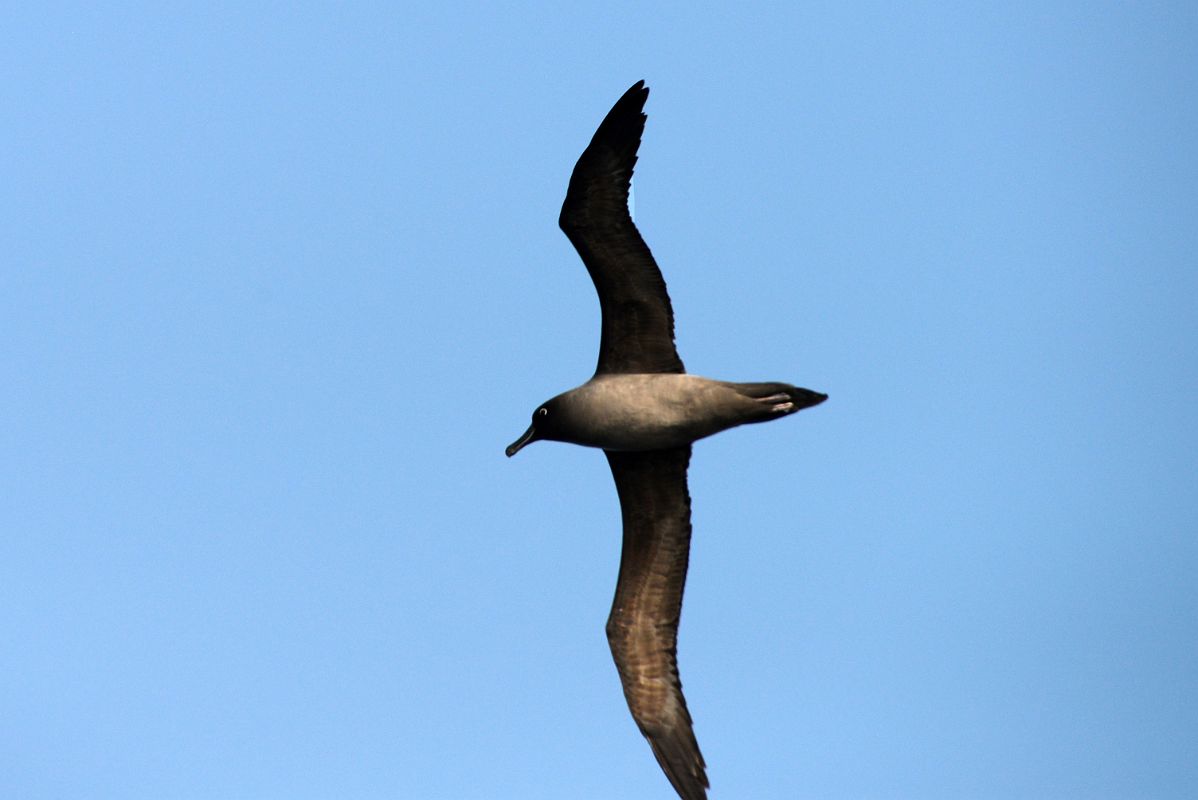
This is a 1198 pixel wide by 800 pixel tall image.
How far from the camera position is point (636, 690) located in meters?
19.9

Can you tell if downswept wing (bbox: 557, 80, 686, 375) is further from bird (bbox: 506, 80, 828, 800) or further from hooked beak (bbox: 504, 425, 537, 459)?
hooked beak (bbox: 504, 425, 537, 459)

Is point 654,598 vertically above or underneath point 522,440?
underneath

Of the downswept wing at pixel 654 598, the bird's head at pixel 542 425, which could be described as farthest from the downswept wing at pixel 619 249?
the downswept wing at pixel 654 598

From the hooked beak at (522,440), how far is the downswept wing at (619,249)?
118 cm

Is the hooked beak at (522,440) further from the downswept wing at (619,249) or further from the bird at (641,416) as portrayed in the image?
the downswept wing at (619,249)

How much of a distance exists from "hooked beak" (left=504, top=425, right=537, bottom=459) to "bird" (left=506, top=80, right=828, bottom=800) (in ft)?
0.07

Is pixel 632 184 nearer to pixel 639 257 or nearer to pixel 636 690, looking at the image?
pixel 639 257

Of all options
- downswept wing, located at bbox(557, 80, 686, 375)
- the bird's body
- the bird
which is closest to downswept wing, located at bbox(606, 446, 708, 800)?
the bird

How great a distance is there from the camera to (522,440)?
65.2 ft

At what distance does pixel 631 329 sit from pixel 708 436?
4.77 ft

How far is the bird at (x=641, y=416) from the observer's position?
18531mm

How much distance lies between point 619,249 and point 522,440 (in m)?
2.64

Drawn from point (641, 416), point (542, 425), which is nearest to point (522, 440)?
point (542, 425)

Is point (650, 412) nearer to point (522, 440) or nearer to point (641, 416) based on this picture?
point (641, 416)
